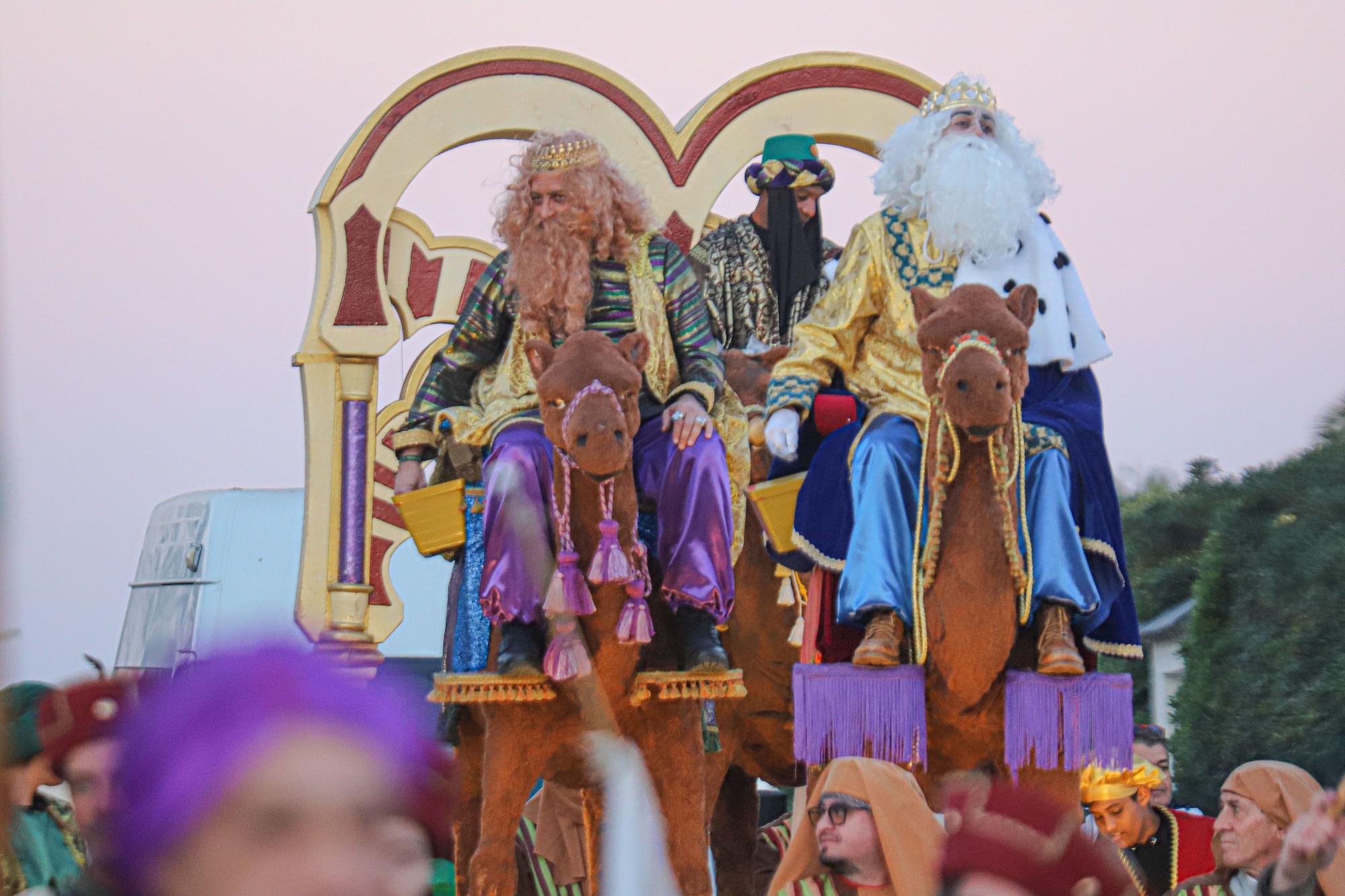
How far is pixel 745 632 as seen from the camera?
7.55 m

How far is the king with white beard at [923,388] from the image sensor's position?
5.41 metres

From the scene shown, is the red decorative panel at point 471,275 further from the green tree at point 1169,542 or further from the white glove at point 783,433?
the green tree at point 1169,542

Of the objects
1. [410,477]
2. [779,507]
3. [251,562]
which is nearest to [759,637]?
[779,507]

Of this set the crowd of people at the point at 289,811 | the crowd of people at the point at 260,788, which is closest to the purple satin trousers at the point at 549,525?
the crowd of people at the point at 289,811

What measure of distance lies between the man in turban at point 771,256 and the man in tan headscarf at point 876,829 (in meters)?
3.39

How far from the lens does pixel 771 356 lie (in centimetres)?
751

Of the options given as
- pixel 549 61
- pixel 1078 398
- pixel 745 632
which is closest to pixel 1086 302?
pixel 1078 398

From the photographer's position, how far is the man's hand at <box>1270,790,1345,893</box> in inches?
160

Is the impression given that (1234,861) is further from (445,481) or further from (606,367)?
(445,481)

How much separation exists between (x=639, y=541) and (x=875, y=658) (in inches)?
37.6

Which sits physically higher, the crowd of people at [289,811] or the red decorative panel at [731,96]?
the red decorative panel at [731,96]

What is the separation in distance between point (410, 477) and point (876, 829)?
2630 millimetres

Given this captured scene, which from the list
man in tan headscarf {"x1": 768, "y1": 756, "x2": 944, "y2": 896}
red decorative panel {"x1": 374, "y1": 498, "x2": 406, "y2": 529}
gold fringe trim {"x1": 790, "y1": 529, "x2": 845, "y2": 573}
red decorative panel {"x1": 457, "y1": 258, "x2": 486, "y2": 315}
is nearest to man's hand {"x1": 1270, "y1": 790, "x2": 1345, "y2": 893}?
man in tan headscarf {"x1": 768, "y1": 756, "x2": 944, "y2": 896}

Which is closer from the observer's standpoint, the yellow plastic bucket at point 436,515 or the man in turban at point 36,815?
the man in turban at point 36,815
